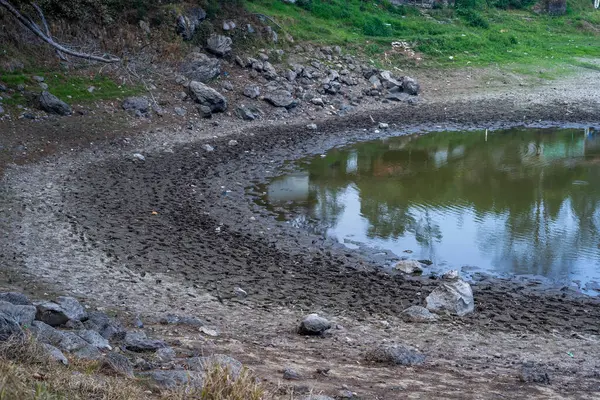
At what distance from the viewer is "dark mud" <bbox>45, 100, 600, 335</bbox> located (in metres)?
9.15

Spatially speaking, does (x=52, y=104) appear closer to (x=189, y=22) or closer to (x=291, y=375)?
(x=189, y=22)

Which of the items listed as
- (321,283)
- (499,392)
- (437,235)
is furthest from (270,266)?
(499,392)

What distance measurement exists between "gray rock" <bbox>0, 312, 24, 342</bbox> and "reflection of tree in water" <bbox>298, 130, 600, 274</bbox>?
7.32m

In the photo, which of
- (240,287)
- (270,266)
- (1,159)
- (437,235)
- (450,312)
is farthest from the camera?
(1,159)

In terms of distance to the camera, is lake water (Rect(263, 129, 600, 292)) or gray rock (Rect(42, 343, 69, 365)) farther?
lake water (Rect(263, 129, 600, 292))

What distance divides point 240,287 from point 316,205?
15.1ft

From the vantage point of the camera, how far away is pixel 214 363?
17.6 feet

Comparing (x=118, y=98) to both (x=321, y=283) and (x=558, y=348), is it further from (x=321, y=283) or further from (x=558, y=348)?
(x=558, y=348)

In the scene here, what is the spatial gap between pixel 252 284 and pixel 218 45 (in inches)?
503

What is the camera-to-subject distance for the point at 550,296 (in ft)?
31.7

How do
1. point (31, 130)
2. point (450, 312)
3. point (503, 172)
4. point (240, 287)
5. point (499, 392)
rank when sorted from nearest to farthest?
point (499, 392) < point (450, 312) < point (240, 287) < point (31, 130) < point (503, 172)

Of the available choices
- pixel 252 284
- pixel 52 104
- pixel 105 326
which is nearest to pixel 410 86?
pixel 52 104

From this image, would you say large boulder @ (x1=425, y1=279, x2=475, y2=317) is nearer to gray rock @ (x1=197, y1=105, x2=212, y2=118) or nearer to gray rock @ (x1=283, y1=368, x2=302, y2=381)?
gray rock @ (x1=283, y1=368, x2=302, y2=381)

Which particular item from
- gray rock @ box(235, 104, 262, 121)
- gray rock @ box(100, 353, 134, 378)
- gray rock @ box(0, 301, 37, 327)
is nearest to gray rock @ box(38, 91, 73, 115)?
gray rock @ box(235, 104, 262, 121)
